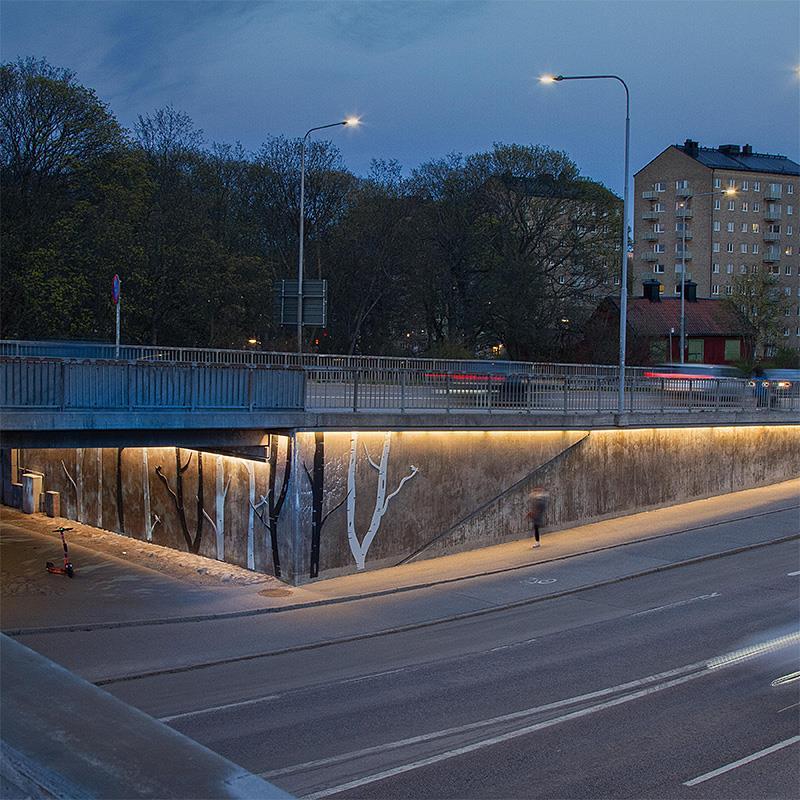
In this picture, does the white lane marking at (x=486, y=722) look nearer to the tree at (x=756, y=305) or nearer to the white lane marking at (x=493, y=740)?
the white lane marking at (x=493, y=740)

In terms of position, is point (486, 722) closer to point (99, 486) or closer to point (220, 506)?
point (220, 506)

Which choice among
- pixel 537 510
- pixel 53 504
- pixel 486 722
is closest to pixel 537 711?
pixel 486 722

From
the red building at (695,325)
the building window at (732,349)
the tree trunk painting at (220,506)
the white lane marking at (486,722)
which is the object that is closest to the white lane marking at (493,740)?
the white lane marking at (486,722)

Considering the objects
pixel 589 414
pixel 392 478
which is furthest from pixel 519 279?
pixel 392 478

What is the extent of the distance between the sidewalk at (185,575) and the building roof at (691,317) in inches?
1414

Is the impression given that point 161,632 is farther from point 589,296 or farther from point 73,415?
point 589,296

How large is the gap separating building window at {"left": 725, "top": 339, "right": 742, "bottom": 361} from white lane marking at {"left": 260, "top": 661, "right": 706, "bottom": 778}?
2142 inches

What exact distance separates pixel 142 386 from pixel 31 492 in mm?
12267

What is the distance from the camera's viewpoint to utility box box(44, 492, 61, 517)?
25828 millimetres

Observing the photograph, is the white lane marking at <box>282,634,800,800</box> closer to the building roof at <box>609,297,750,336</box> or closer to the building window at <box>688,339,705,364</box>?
the building roof at <box>609,297,750,336</box>

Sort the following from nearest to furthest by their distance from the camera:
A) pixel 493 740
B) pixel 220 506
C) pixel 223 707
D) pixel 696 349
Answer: pixel 493 740
pixel 223 707
pixel 220 506
pixel 696 349

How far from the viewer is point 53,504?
2586 cm

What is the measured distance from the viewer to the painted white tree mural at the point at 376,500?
18.7 metres

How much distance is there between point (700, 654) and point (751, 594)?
14.6 feet
